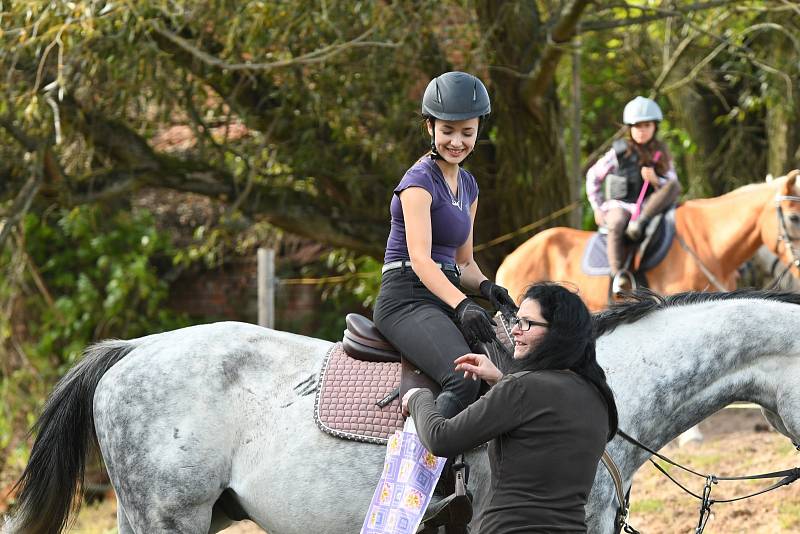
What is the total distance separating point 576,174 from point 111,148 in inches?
161

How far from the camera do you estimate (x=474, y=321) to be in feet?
10.8

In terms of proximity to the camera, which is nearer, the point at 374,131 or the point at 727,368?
the point at 727,368

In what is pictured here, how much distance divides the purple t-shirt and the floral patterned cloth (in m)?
0.62

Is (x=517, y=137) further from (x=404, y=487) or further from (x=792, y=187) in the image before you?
(x=404, y=487)

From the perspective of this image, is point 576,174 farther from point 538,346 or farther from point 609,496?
point 538,346

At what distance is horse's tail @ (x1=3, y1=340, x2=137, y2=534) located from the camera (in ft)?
12.7

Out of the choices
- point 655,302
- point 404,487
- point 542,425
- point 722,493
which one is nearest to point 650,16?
point 722,493

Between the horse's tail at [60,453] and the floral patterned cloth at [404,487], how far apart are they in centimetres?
123

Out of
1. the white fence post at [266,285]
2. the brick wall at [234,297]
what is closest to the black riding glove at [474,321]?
the white fence post at [266,285]

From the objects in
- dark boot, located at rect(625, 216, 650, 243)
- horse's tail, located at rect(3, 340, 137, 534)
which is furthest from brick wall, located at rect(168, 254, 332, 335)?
horse's tail, located at rect(3, 340, 137, 534)

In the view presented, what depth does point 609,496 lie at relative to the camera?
3455 mm

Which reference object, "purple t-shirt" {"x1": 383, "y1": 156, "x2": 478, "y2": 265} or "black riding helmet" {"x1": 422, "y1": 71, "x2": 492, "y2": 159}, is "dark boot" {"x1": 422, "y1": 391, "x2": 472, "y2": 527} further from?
"black riding helmet" {"x1": 422, "y1": 71, "x2": 492, "y2": 159}

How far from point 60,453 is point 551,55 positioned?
5618 mm

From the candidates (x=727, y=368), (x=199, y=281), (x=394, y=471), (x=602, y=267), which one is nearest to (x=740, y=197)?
(x=602, y=267)
